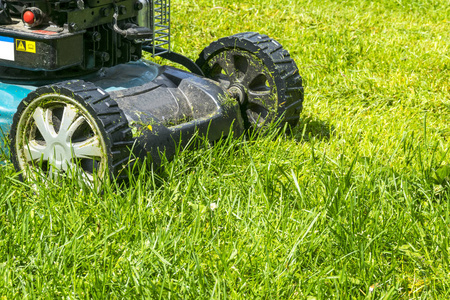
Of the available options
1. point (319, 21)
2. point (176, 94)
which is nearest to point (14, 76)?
point (176, 94)

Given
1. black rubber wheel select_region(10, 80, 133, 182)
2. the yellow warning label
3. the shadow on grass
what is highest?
the yellow warning label

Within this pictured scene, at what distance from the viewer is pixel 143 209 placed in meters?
2.19

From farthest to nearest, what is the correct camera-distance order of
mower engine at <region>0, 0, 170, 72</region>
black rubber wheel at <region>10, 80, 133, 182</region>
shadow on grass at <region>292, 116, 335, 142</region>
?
shadow on grass at <region>292, 116, 335, 142</region>
mower engine at <region>0, 0, 170, 72</region>
black rubber wheel at <region>10, 80, 133, 182</region>

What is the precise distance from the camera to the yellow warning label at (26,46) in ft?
8.74

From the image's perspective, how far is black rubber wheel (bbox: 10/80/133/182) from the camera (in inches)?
91.7

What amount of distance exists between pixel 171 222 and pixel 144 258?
0.31 m

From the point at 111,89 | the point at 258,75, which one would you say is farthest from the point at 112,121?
the point at 258,75

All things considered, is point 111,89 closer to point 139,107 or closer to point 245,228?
point 139,107

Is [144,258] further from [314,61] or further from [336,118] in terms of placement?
[314,61]

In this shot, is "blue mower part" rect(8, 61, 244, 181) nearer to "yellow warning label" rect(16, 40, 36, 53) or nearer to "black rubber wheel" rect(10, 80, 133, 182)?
"black rubber wheel" rect(10, 80, 133, 182)

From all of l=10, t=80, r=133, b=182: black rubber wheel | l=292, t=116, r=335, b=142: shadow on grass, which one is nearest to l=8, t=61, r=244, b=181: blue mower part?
l=10, t=80, r=133, b=182: black rubber wheel

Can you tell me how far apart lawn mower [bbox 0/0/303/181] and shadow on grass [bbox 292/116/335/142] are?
0.21 metres

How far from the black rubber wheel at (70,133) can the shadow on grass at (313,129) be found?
1172 millimetres

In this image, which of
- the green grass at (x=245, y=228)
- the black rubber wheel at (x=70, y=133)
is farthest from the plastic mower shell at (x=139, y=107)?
the green grass at (x=245, y=228)
